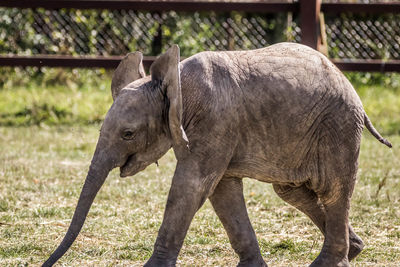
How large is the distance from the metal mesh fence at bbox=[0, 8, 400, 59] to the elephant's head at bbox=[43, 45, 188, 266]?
278 inches

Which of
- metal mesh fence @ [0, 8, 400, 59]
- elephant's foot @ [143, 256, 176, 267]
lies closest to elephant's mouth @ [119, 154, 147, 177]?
elephant's foot @ [143, 256, 176, 267]

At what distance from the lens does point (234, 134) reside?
4.16 metres

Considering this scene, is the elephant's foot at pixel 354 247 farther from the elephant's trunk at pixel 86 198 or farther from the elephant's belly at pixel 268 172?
the elephant's trunk at pixel 86 198

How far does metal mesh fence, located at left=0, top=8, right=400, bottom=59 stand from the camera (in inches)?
444

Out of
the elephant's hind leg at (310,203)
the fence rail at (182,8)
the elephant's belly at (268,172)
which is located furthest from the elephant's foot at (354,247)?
the fence rail at (182,8)

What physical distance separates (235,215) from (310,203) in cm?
55

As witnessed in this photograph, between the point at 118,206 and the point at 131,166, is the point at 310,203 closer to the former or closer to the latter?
the point at 131,166

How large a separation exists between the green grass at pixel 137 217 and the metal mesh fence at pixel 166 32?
3123 mm

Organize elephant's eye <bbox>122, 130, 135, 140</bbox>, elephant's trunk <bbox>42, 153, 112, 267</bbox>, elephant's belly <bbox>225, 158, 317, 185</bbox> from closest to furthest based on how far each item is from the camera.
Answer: elephant's trunk <bbox>42, 153, 112, 267</bbox> → elephant's eye <bbox>122, 130, 135, 140</bbox> → elephant's belly <bbox>225, 158, 317, 185</bbox>

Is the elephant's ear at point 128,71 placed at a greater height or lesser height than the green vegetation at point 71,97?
greater

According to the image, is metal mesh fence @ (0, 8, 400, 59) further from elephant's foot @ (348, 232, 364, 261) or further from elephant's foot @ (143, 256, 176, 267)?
elephant's foot @ (143, 256, 176, 267)

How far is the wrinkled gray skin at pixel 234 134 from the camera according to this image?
4.01 m

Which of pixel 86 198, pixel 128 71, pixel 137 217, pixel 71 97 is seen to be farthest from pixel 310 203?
pixel 71 97

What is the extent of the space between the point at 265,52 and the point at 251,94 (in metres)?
0.36
